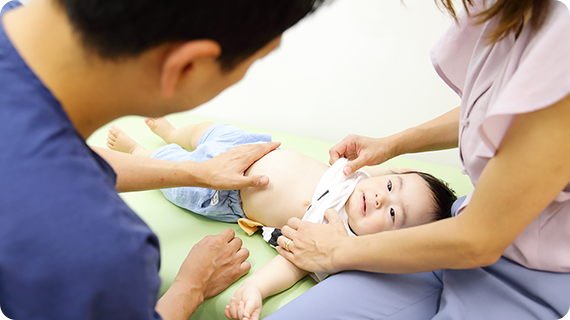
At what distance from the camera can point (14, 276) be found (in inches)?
19.6

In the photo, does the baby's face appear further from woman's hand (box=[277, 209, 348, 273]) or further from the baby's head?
woman's hand (box=[277, 209, 348, 273])

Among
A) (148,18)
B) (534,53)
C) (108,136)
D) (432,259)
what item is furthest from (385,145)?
(108,136)

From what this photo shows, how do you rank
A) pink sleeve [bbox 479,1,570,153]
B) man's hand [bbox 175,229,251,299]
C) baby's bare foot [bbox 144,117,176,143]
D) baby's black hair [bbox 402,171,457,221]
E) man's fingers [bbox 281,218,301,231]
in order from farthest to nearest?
baby's bare foot [bbox 144,117,176,143], baby's black hair [bbox 402,171,457,221], man's fingers [bbox 281,218,301,231], man's hand [bbox 175,229,251,299], pink sleeve [bbox 479,1,570,153]

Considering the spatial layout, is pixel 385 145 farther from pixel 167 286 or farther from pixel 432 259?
pixel 167 286

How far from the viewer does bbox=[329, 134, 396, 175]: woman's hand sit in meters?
1.31

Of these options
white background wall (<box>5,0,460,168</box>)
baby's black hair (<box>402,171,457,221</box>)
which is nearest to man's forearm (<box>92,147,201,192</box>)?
baby's black hair (<box>402,171,457,221</box>)

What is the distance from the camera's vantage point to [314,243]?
3.53ft

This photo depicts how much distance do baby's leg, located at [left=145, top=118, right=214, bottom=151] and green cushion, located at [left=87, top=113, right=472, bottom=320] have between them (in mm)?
59

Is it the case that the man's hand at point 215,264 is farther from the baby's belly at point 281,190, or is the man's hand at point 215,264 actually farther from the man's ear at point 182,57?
the man's ear at point 182,57

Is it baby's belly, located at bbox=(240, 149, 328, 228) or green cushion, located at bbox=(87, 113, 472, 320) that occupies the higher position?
baby's belly, located at bbox=(240, 149, 328, 228)

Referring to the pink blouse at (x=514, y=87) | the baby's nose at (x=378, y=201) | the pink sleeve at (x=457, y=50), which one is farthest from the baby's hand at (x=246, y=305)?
the pink sleeve at (x=457, y=50)

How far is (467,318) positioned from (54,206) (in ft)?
2.90

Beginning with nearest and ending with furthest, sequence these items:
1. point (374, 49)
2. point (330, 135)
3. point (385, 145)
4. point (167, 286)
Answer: point (167, 286), point (385, 145), point (374, 49), point (330, 135)

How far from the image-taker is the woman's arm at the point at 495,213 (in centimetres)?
61
